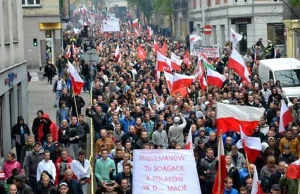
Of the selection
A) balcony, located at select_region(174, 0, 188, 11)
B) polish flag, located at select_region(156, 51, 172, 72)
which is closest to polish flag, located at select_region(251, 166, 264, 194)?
polish flag, located at select_region(156, 51, 172, 72)

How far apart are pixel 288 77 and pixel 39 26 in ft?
75.5

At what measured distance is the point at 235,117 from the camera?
53.0 ft

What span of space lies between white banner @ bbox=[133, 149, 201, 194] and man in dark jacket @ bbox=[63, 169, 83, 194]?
1645mm

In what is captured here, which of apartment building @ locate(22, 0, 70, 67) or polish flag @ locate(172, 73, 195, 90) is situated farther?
apartment building @ locate(22, 0, 70, 67)

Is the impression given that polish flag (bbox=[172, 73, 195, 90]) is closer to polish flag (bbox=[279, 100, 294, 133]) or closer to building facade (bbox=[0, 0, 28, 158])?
building facade (bbox=[0, 0, 28, 158])

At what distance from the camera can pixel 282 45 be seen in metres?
60.8

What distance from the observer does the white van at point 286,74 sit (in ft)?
101

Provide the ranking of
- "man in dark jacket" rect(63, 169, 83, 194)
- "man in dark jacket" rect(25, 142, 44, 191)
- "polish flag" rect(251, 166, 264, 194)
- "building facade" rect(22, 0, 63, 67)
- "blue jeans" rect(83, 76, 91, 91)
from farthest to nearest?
"building facade" rect(22, 0, 63, 67), "blue jeans" rect(83, 76, 91, 91), "man in dark jacket" rect(25, 142, 44, 191), "man in dark jacket" rect(63, 169, 83, 194), "polish flag" rect(251, 166, 264, 194)

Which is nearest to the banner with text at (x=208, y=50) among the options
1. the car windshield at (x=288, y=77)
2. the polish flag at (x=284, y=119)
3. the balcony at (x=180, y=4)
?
the car windshield at (x=288, y=77)

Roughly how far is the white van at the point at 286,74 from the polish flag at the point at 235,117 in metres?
14.2

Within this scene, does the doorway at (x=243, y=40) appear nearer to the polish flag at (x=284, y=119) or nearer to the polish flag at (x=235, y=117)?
the polish flag at (x=284, y=119)

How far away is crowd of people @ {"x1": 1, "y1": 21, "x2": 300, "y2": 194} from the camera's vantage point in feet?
53.7

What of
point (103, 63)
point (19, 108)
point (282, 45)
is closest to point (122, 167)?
point (19, 108)

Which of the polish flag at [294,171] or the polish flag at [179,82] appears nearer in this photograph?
the polish flag at [294,171]
